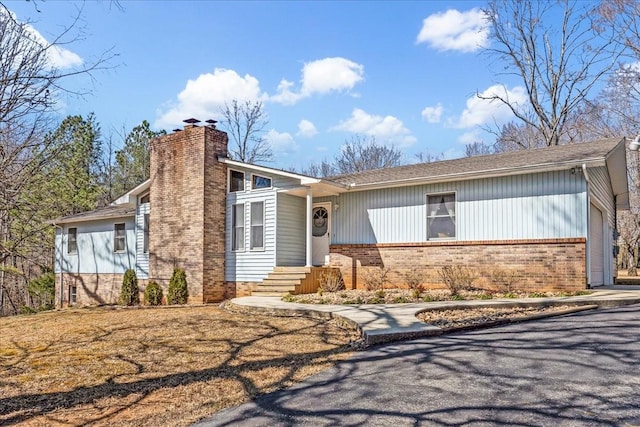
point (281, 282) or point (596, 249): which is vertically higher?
point (596, 249)

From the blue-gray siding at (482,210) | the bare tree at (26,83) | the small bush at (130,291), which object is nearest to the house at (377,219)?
the blue-gray siding at (482,210)

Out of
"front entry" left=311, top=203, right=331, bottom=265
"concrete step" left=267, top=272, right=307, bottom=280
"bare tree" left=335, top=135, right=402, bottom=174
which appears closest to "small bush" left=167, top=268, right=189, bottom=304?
"concrete step" left=267, top=272, right=307, bottom=280

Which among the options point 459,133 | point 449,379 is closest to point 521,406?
point 449,379

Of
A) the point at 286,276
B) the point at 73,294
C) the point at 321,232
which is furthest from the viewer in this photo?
the point at 73,294

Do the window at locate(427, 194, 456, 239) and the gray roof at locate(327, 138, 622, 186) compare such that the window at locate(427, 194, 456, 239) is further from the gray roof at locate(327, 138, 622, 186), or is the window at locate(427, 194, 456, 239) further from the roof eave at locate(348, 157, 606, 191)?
the gray roof at locate(327, 138, 622, 186)

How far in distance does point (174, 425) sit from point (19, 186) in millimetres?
5425

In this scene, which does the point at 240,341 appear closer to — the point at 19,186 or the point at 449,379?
the point at 449,379

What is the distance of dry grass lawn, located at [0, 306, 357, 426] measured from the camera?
14.0 feet

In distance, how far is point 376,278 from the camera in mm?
12922

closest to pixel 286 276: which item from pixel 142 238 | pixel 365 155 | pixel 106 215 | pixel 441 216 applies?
pixel 441 216

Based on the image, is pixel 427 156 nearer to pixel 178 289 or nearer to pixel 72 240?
pixel 72 240

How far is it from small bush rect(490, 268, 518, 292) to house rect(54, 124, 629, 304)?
5 centimetres

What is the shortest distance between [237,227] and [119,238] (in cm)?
631

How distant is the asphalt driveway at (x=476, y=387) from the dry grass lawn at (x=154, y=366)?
51 cm
